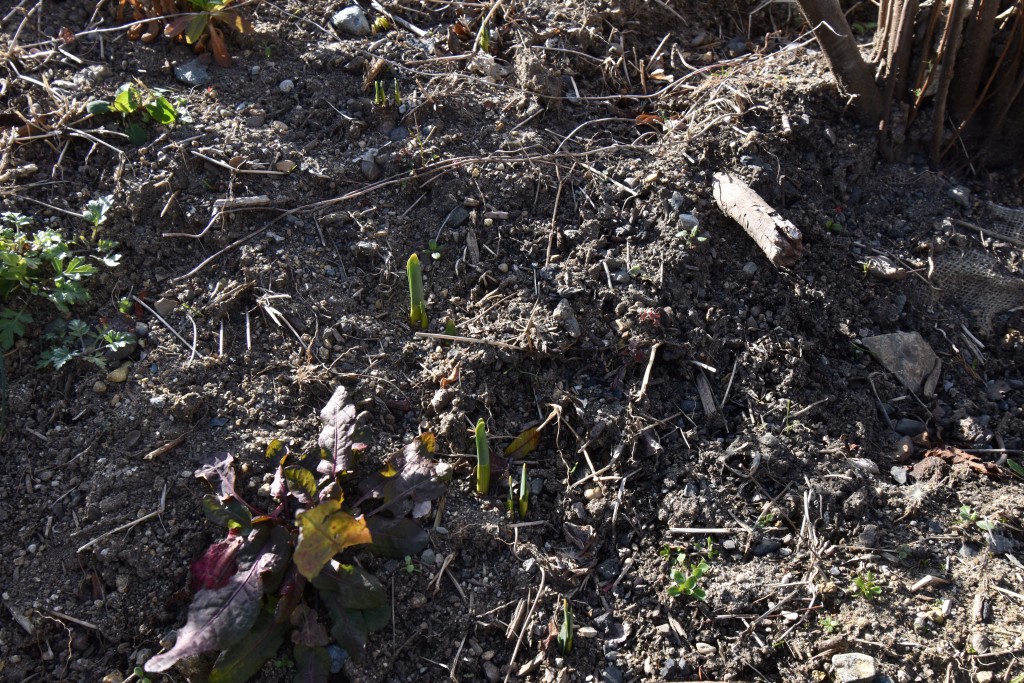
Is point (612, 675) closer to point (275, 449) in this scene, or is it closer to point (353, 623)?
point (353, 623)

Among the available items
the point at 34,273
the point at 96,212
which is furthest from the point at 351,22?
the point at 34,273

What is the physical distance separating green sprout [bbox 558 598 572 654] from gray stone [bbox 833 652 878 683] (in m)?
0.68

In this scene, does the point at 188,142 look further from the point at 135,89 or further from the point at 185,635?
the point at 185,635

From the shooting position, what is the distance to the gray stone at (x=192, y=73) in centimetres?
303

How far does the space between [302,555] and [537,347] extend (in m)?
0.96

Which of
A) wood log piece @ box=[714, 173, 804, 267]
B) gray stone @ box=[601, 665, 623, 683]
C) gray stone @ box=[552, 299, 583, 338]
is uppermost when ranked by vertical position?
wood log piece @ box=[714, 173, 804, 267]

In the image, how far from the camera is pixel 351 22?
321 cm

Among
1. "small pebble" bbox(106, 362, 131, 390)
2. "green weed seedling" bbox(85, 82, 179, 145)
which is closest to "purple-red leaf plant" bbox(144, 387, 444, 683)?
"small pebble" bbox(106, 362, 131, 390)

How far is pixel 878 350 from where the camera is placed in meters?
2.58

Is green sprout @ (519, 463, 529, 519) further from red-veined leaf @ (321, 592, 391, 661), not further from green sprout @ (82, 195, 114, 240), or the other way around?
green sprout @ (82, 195, 114, 240)

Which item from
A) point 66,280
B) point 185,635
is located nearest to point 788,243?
point 185,635

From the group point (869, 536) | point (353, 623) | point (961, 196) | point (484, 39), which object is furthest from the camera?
point (484, 39)

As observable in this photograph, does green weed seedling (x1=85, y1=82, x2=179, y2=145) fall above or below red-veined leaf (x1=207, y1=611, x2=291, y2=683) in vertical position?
above

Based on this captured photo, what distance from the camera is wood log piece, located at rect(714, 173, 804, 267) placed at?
2.52 m
